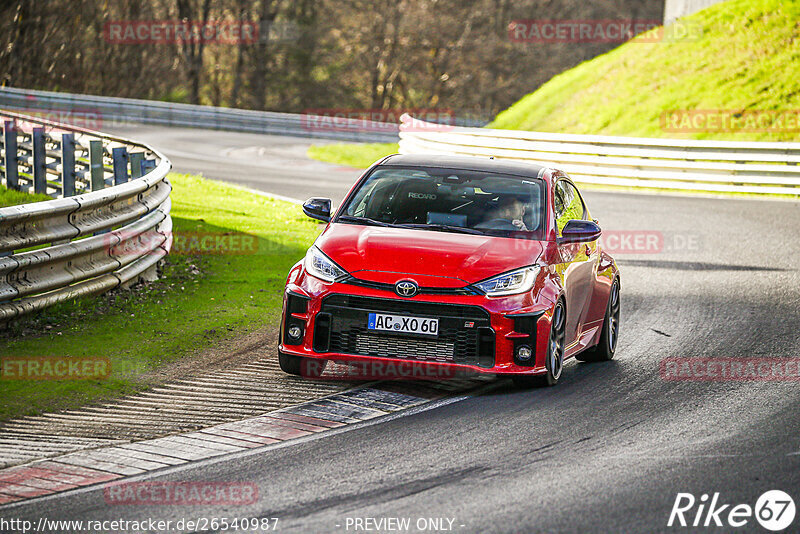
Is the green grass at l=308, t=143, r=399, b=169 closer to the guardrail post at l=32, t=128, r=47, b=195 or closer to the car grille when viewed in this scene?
the guardrail post at l=32, t=128, r=47, b=195

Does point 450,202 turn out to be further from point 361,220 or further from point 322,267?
point 322,267

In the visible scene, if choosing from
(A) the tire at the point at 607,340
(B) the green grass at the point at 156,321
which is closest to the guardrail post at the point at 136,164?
(B) the green grass at the point at 156,321

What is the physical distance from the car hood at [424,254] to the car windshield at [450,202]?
0.70 ft

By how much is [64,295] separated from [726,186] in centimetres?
2032

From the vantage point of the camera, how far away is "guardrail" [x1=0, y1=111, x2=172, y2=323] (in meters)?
8.98

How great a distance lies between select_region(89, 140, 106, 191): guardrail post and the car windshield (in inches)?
248

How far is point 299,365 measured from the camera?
8680 mm

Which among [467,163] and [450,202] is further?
[467,163]

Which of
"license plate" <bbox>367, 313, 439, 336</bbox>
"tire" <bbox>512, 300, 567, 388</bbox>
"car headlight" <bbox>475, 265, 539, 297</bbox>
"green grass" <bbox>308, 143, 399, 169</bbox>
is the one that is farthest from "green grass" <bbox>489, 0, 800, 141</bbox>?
"license plate" <bbox>367, 313, 439, 336</bbox>

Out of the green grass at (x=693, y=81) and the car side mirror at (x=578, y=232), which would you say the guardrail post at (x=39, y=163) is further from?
the green grass at (x=693, y=81)

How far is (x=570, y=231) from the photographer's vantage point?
909 cm

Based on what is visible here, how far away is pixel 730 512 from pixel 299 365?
12.4 feet

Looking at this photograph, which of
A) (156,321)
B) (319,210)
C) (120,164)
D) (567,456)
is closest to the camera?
(567,456)

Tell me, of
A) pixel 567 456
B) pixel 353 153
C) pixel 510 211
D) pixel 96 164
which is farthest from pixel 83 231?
pixel 353 153
